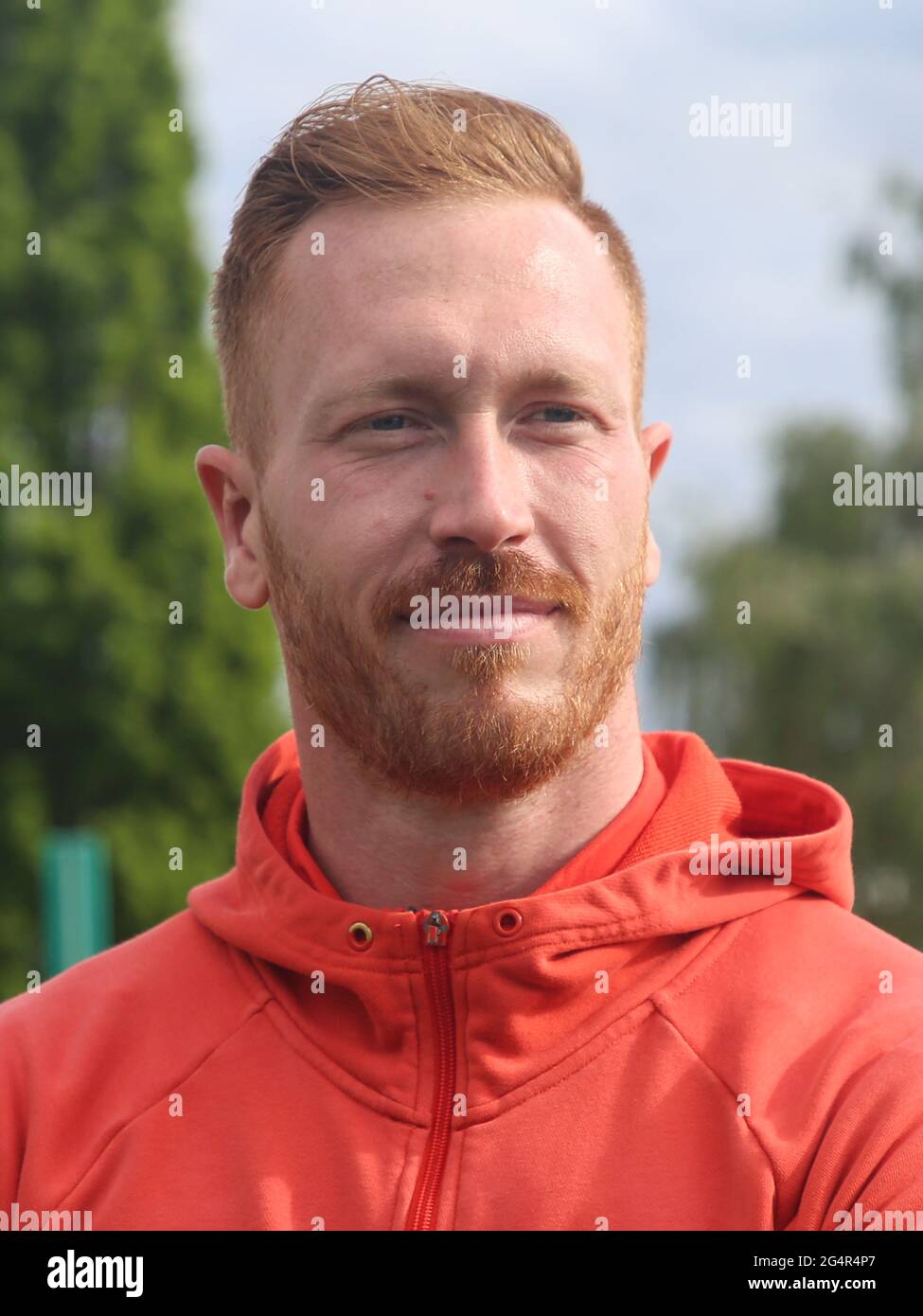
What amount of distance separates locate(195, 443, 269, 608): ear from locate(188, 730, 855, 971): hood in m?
0.33

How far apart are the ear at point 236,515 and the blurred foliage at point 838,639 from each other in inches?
499

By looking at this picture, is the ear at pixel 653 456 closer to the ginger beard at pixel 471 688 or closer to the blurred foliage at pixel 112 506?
the ginger beard at pixel 471 688

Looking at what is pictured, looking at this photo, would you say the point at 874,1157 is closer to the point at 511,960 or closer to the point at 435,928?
the point at 511,960

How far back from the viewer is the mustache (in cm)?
219

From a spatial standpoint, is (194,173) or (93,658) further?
(194,173)

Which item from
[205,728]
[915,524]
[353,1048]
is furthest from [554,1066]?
[915,524]

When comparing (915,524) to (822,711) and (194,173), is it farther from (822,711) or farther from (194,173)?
(194,173)

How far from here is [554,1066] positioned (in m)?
2.16

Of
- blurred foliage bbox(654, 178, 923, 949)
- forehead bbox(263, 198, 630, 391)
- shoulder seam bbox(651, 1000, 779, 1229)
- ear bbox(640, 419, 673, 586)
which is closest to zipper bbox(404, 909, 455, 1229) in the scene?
shoulder seam bbox(651, 1000, 779, 1229)

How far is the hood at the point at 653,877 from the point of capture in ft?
7.23

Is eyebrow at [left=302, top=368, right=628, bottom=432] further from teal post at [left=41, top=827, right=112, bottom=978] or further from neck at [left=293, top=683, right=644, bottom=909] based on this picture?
teal post at [left=41, top=827, right=112, bottom=978]

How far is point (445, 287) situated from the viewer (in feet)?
7.45

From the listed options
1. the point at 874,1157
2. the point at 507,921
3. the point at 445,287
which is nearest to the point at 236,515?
the point at 445,287
